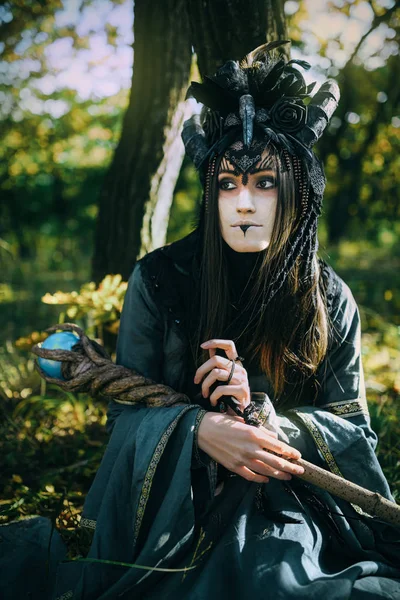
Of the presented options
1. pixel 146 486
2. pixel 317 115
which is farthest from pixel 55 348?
pixel 317 115

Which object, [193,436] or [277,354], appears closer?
[193,436]

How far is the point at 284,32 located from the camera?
8.20ft

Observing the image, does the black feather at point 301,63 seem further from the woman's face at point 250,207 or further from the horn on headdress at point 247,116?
the woman's face at point 250,207

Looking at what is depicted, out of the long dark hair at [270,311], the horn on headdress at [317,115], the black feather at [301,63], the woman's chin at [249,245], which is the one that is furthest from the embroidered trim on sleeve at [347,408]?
the black feather at [301,63]

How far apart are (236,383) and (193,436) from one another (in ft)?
0.71

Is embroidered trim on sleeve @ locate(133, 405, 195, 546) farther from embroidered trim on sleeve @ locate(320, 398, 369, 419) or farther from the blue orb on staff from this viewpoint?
embroidered trim on sleeve @ locate(320, 398, 369, 419)

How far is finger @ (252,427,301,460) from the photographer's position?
5.18 ft

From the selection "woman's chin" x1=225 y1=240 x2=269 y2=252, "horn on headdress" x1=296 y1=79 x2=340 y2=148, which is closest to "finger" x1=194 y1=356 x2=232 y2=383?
"woman's chin" x1=225 y1=240 x2=269 y2=252

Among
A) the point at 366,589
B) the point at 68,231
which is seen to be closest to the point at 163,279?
the point at 366,589

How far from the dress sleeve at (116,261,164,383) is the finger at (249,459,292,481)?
52 cm

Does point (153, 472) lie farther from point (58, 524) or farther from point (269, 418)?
A: point (58, 524)

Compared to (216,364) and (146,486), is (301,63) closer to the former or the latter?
(216,364)

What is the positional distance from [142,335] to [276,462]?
680mm

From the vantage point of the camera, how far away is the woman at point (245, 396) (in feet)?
5.15
